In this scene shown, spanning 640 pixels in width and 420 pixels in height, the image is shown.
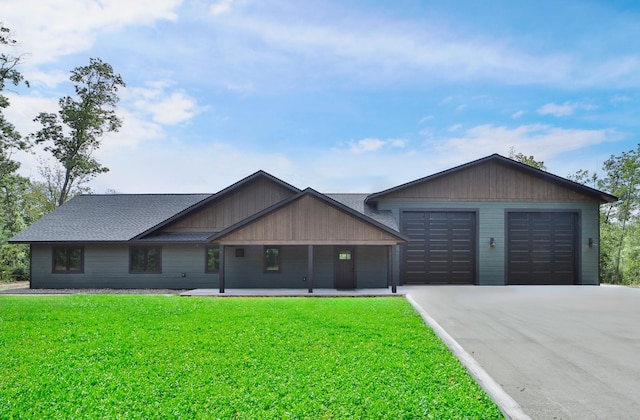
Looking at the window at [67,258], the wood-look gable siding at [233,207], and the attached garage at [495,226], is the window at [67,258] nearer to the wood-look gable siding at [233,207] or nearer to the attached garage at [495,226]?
the wood-look gable siding at [233,207]

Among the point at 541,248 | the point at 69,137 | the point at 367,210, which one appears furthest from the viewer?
the point at 69,137

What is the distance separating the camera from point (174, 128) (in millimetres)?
25562

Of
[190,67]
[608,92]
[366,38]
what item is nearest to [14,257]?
[190,67]

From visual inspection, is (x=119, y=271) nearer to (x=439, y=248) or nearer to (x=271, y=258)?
(x=271, y=258)

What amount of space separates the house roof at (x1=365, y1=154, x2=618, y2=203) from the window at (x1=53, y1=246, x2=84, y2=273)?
1280cm

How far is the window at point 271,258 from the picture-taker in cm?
1727

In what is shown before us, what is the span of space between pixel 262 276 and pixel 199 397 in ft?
40.5

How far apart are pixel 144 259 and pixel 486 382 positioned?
15751 millimetres

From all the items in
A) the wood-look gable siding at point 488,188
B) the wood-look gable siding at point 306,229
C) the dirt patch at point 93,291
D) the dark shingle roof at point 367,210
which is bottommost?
the dirt patch at point 93,291

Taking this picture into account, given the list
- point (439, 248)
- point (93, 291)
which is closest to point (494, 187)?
point (439, 248)

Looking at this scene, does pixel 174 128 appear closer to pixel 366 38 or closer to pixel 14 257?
pixel 14 257

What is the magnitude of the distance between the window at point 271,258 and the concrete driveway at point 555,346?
6.02 meters

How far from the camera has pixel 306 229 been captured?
50.5 feet

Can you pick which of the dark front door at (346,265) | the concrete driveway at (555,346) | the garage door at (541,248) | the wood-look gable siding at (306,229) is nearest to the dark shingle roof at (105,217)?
the wood-look gable siding at (306,229)
